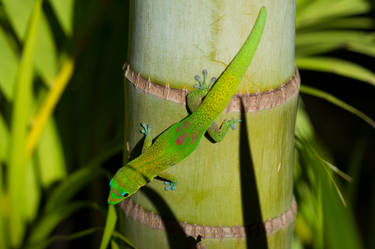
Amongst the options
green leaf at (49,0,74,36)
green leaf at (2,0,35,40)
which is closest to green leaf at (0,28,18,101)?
green leaf at (2,0,35,40)

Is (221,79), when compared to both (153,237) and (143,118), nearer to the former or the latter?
(143,118)

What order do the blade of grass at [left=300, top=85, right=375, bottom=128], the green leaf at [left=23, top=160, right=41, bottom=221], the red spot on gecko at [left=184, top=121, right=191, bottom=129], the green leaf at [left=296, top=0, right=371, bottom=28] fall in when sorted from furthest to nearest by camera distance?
the green leaf at [left=23, top=160, right=41, bottom=221]
the green leaf at [left=296, top=0, right=371, bottom=28]
the blade of grass at [left=300, top=85, right=375, bottom=128]
the red spot on gecko at [left=184, top=121, right=191, bottom=129]

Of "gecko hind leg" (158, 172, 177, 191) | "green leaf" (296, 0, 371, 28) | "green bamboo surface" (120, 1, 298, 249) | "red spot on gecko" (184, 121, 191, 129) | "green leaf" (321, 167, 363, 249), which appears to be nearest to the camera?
"green leaf" (321, 167, 363, 249)

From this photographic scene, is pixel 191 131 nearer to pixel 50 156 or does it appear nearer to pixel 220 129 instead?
pixel 220 129

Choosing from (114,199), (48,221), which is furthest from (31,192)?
(114,199)

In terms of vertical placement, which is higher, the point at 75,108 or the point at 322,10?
the point at 322,10

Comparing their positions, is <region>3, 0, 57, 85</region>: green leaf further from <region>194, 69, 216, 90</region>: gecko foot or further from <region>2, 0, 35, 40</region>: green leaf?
<region>194, 69, 216, 90</region>: gecko foot

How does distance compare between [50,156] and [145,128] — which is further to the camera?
[50,156]
